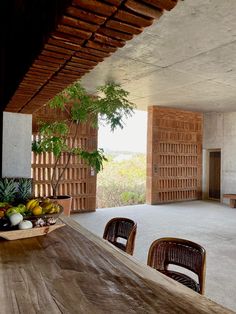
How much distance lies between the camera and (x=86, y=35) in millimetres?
1419

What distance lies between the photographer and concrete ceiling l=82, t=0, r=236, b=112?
2951mm

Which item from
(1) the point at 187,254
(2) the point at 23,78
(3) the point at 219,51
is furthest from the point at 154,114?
(1) the point at 187,254

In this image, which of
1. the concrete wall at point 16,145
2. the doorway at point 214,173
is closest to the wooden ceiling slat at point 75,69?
the concrete wall at point 16,145

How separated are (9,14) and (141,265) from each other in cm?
299

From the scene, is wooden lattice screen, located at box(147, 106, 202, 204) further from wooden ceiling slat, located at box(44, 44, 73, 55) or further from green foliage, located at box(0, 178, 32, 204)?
wooden ceiling slat, located at box(44, 44, 73, 55)

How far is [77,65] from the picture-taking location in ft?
6.22

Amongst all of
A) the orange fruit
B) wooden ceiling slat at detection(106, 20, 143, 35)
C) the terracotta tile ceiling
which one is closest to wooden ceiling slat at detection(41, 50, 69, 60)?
the terracotta tile ceiling

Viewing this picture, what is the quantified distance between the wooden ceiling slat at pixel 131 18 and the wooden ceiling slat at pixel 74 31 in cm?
23

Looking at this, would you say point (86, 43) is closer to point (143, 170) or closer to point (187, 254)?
point (187, 254)

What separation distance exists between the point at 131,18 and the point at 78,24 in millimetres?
260

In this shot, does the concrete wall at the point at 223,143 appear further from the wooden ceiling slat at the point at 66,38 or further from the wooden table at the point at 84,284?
the wooden ceiling slat at the point at 66,38

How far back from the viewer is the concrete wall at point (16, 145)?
377cm

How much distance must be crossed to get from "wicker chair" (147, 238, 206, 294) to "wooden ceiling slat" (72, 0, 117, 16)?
1302mm

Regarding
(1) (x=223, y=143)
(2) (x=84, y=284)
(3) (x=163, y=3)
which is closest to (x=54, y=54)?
(3) (x=163, y=3)
